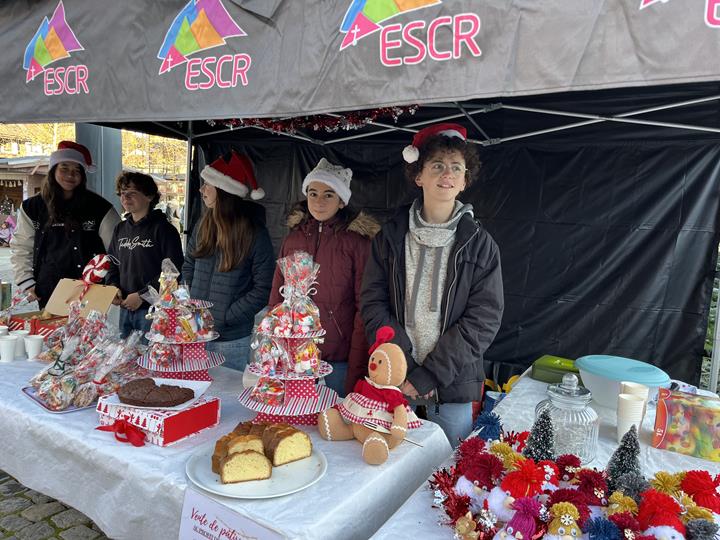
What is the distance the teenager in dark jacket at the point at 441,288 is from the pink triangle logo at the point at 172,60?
0.93 m

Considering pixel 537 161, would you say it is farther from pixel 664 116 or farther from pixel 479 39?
pixel 479 39

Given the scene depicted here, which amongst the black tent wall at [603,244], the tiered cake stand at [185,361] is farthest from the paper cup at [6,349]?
the black tent wall at [603,244]

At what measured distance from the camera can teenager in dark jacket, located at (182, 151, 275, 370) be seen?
8.55ft

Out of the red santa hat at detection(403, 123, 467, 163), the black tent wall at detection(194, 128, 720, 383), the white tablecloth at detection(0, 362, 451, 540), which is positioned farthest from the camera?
the black tent wall at detection(194, 128, 720, 383)

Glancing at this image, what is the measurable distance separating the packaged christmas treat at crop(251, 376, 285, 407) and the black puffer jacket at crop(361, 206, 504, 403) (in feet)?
1.55

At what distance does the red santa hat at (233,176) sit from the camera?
272cm

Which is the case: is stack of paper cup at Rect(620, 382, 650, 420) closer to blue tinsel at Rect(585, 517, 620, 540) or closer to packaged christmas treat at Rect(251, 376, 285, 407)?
blue tinsel at Rect(585, 517, 620, 540)

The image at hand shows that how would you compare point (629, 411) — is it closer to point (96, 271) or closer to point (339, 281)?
point (339, 281)

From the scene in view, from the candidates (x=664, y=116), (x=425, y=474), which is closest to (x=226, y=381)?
(x=425, y=474)

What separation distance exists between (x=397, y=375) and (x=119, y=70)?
166 cm

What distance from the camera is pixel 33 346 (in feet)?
7.55

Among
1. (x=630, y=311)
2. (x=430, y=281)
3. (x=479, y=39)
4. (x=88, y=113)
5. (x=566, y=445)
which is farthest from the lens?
(x=630, y=311)

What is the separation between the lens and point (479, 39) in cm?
126

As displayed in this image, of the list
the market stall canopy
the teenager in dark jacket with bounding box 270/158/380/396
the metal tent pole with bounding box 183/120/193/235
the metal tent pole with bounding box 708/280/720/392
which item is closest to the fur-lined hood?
the teenager in dark jacket with bounding box 270/158/380/396
